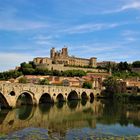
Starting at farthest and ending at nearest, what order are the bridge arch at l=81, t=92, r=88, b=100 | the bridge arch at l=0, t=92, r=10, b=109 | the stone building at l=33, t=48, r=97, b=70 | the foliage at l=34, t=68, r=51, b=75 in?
the stone building at l=33, t=48, r=97, b=70, the foliage at l=34, t=68, r=51, b=75, the bridge arch at l=81, t=92, r=88, b=100, the bridge arch at l=0, t=92, r=10, b=109

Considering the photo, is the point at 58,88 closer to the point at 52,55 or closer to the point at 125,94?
the point at 125,94

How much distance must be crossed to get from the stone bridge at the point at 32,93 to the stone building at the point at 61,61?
1521 inches

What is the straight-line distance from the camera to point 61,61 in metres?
116

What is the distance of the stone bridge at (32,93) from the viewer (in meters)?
39.2

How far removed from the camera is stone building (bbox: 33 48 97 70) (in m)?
103

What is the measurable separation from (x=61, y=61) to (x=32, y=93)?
233ft

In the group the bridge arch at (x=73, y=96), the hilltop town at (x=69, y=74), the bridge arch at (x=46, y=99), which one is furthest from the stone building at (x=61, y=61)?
the bridge arch at (x=46, y=99)

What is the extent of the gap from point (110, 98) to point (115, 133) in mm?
44721

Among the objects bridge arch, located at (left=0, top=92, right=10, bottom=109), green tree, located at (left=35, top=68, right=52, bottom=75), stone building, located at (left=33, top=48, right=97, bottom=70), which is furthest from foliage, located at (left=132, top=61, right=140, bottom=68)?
bridge arch, located at (left=0, top=92, right=10, bottom=109)

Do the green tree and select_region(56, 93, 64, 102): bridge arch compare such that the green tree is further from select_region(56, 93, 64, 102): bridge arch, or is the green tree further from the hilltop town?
select_region(56, 93, 64, 102): bridge arch

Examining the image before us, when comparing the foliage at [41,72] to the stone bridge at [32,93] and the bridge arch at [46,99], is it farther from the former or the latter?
the bridge arch at [46,99]

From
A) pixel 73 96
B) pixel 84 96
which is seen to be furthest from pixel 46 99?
pixel 84 96

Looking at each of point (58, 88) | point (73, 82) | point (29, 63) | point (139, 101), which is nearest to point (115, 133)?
point (58, 88)

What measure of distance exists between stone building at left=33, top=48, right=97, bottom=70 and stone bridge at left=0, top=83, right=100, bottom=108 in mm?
38636
